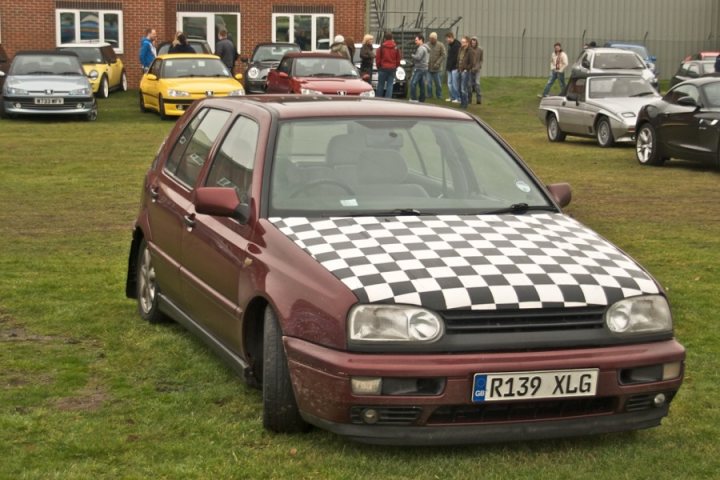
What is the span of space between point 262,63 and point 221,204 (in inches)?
1180

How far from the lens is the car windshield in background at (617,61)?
106ft

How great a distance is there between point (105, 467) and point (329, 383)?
0.93 metres

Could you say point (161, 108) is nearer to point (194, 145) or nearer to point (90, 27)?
point (90, 27)

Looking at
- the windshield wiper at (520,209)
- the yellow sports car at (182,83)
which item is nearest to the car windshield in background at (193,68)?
the yellow sports car at (182,83)

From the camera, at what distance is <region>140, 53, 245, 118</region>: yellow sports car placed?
1124 inches

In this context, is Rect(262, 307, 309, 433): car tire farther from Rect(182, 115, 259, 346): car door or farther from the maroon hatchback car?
Rect(182, 115, 259, 346): car door

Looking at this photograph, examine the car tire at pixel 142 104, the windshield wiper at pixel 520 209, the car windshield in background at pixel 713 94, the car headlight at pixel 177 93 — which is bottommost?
the car tire at pixel 142 104

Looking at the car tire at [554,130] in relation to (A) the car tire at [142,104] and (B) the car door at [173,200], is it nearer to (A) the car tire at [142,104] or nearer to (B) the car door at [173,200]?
(A) the car tire at [142,104]

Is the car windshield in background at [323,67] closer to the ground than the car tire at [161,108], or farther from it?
farther from it

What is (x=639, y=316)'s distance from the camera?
A: 5.66 meters

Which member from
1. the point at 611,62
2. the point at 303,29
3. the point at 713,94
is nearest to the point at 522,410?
the point at 713,94

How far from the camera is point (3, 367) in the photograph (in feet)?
23.7

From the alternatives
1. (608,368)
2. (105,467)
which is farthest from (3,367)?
(608,368)

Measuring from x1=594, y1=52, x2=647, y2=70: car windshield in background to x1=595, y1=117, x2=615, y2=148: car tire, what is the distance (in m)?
8.54
